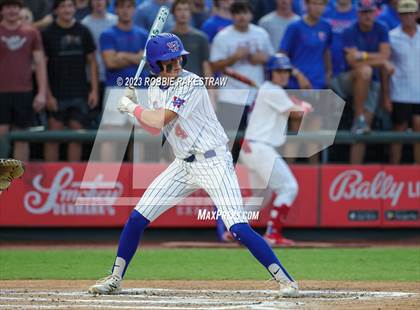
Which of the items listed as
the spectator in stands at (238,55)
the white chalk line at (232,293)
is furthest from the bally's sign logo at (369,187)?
the white chalk line at (232,293)

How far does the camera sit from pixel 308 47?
39.0ft

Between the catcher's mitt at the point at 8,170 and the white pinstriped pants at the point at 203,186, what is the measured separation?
983 mm

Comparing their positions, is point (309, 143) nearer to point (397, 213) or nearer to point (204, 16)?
point (397, 213)

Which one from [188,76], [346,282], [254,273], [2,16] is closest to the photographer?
[188,76]

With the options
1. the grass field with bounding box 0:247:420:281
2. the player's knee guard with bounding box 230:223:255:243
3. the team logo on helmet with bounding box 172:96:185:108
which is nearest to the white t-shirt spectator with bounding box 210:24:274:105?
the grass field with bounding box 0:247:420:281

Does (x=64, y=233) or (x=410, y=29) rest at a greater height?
(x=410, y=29)

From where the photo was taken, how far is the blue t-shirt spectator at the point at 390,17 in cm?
1261

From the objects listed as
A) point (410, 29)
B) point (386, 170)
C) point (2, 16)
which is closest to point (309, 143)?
point (386, 170)

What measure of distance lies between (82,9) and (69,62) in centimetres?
95

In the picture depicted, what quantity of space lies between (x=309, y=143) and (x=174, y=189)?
482cm

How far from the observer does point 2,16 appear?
37.6 ft

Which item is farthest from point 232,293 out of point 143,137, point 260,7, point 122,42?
point 260,7

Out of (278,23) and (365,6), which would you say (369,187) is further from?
(278,23)

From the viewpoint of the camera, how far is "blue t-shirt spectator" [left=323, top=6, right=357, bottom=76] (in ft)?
40.2
